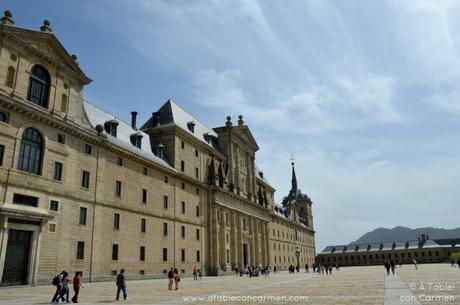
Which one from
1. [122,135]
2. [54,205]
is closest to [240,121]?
[122,135]

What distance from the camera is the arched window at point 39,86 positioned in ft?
95.1

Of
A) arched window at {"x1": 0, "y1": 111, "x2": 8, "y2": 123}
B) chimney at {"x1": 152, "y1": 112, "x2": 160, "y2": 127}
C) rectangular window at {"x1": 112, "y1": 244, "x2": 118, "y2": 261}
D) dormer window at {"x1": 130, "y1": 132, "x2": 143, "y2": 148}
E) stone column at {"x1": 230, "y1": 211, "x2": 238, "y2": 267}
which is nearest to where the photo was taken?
arched window at {"x1": 0, "y1": 111, "x2": 8, "y2": 123}

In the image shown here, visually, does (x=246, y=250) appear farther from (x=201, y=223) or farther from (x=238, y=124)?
(x=238, y=124)

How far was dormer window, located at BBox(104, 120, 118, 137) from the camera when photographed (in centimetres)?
3946

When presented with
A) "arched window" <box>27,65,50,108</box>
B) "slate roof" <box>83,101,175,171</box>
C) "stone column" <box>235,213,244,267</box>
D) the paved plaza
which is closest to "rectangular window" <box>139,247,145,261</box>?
"slate roof" <box>83,101,175,171</box>

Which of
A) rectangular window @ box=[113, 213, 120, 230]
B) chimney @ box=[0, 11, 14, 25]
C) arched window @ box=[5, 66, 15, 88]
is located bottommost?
rectangular window @ box=[113, 213, 120, 230]

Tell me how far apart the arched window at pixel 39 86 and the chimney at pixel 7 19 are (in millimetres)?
3471

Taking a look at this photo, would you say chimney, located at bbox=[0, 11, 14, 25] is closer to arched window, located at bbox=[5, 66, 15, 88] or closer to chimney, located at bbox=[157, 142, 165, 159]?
arched window, located at bbox=[5, 66, 15, 88]

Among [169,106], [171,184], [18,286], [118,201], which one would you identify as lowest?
[18,286]

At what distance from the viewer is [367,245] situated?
5787 inches

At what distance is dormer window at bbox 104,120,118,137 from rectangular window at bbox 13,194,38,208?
1309 centimetres

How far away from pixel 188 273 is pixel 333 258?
376 ft

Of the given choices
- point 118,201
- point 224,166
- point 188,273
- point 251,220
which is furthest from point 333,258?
point 118,201

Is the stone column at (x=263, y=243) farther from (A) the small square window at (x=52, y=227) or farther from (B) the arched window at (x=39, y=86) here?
(B) the arched window at (x=39, y=86)
